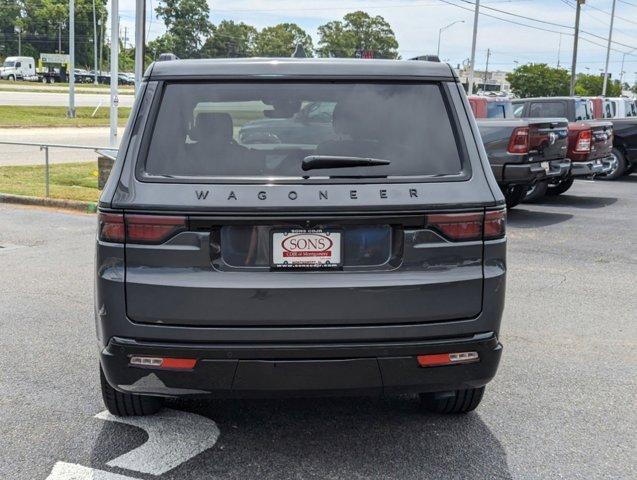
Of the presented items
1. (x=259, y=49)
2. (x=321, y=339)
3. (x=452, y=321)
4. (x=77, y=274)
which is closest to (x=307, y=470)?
(x=321, y=339)

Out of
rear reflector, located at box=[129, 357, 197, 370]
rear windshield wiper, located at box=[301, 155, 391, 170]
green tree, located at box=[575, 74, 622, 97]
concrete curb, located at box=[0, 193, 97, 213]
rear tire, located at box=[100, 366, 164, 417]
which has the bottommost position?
concrete curb, located at box=[0, 193, 97, 213]

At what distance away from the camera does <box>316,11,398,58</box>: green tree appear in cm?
10444

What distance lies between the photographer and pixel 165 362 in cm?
314

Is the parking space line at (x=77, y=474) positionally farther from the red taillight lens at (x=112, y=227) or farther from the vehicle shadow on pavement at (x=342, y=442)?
the red taillight lens at (x=112, y=227)

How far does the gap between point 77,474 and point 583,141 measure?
11845 millimetres

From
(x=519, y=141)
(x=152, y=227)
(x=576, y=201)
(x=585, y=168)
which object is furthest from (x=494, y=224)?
(x=576, y=201)

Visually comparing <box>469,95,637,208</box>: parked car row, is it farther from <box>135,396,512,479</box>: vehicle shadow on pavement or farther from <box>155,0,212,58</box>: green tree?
<box>155,0,212,58</box>: green tree

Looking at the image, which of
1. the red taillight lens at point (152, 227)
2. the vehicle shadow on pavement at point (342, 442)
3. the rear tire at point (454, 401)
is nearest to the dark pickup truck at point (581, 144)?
the rear tire at point (454, 401)

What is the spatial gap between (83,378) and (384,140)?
8.26 feet

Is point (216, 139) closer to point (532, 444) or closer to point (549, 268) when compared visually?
point (532, 444)

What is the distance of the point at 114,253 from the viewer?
123 inches

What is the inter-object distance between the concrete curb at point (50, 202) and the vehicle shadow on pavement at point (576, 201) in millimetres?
7943

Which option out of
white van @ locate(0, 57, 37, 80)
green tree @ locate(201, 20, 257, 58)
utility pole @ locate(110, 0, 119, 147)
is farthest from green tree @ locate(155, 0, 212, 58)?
utility pole @ locate(110, 0, 119, 147)

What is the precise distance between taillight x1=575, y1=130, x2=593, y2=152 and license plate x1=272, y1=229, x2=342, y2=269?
11.2m
